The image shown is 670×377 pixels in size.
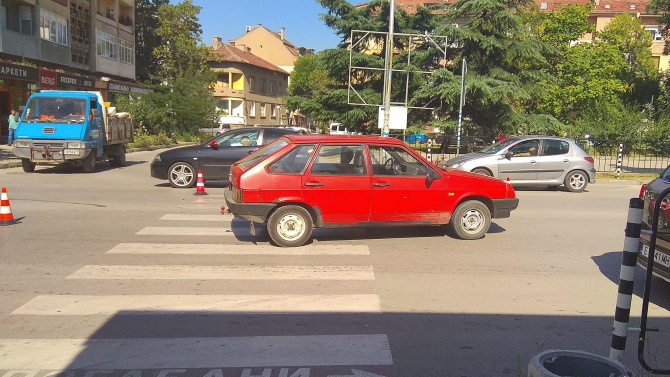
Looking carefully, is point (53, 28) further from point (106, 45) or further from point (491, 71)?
point (491, 71)

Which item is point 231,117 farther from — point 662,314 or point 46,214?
point 662,314

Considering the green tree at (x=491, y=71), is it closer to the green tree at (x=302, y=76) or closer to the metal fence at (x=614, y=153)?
the metal fence at (x=614, y=153)

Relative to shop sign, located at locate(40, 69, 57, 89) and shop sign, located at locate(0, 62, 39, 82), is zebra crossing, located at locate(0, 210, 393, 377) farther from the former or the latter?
shop sign, located at locate(40, 69, 57, 89)

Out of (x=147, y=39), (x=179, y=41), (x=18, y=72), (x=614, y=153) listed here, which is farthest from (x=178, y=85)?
(x=614, y=153)

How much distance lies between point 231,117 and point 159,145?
2655cm

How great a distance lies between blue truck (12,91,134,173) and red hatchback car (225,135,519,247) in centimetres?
1057

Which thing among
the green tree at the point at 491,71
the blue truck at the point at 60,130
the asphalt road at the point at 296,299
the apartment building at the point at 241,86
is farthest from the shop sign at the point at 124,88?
the apartment building at the point at 241,86

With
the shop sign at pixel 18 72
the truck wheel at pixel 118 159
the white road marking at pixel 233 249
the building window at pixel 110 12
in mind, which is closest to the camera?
the white road marking at pixel 233 249

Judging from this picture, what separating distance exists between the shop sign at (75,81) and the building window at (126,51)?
14.5 meters

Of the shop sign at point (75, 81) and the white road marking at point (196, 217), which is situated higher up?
the shop sign at point (75, 81)

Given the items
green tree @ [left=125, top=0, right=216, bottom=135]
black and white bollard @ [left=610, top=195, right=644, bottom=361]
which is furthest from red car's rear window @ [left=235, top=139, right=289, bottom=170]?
green tree @ [left=125, top=0, right=216, bottom=135]

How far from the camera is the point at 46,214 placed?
10.5 meters

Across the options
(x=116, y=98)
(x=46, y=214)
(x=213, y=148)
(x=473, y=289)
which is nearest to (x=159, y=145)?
(x=116, y=98)

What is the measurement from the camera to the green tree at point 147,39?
54.2m
